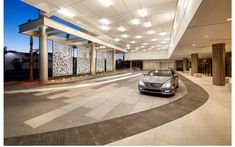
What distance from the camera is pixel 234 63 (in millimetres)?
1354

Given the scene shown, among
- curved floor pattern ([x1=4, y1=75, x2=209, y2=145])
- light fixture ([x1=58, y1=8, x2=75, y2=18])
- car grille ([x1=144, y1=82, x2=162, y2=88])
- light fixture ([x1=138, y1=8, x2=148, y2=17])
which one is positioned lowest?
curved floor pattern ([x1=4, y1=75, x2=209, y2=145])

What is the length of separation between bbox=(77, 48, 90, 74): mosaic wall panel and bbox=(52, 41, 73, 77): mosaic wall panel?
6.27ft

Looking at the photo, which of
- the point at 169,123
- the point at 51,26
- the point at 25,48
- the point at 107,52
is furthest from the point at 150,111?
the point at 25,48

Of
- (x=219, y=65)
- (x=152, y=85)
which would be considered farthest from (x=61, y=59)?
(x=219, y=65)

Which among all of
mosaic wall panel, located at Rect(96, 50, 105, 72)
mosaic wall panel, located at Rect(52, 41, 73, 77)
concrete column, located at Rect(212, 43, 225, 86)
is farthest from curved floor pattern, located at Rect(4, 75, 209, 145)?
mosaic wall panel, located at Rect(96, 50, 105, 72)

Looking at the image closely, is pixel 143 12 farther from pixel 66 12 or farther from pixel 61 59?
pixel 61 59

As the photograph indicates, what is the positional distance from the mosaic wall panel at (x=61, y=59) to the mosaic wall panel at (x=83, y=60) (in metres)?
1.91

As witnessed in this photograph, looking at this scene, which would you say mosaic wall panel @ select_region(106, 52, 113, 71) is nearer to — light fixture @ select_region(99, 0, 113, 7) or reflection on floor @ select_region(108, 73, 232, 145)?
light fixture @ select_region(99, 0, 113, 7)

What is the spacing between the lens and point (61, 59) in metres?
11.7

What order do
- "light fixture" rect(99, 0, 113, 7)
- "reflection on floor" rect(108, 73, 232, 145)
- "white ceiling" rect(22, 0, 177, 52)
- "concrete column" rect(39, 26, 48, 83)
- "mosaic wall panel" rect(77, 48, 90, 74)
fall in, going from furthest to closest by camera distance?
1. "mosaic wall panel" rect(77, 48, 90, 74)
2. "concrete column" rect(39, 26, 48, 83)
3. "white ceiling" rect(22, 0, 177, 52)
4. "light fixture" rect(99, 0, 113, 7)
5. "reflection on floor" rect(108, 73, 232, 145)

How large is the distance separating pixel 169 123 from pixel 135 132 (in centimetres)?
99

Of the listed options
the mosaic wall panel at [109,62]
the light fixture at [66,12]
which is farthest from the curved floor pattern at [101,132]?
the mosaic wall panel at [109,62]

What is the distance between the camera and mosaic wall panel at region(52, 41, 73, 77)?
36.5 feet

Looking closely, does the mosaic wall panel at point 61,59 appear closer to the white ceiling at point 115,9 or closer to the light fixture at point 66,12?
the white ceiling at point 115,9
